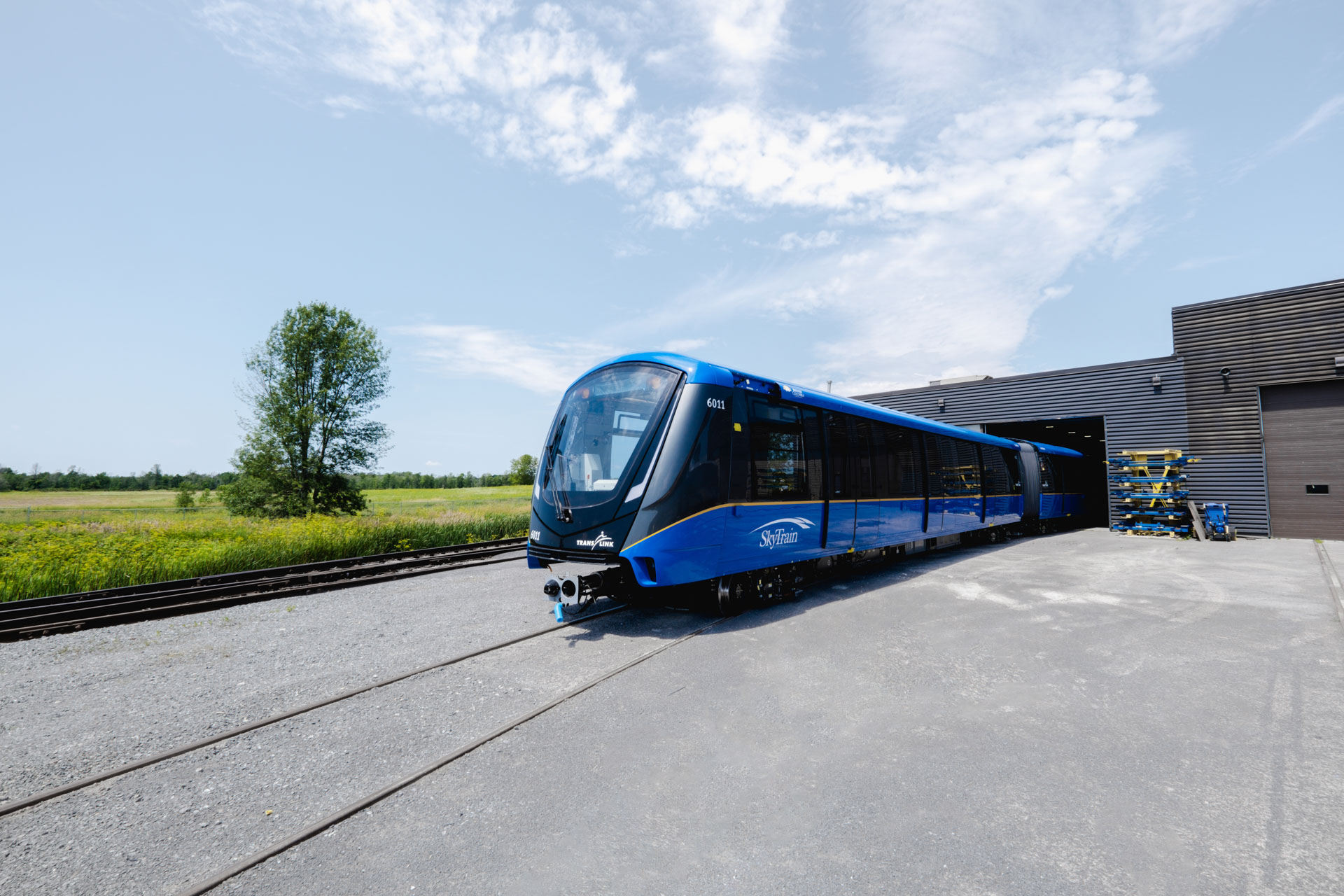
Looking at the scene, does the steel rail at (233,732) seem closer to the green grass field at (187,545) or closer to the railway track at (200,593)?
the railway track at (200,593)

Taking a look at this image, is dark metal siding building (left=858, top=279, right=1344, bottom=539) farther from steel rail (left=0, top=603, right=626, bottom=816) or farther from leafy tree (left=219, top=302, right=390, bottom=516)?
leafy tree (left=219, top=302, right=390, bottom=516)

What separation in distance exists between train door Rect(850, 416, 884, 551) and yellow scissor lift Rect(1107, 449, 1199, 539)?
14.5 m

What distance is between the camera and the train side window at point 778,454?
7.56 metres

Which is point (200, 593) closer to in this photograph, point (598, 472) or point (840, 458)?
point (598, 472)

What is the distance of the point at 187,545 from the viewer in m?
13.7

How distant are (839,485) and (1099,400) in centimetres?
1727

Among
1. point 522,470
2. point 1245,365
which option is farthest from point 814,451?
point 522,470

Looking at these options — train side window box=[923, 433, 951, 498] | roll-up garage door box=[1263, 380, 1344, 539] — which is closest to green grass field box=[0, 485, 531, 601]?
train side window box=[923, 433, 951, 498]

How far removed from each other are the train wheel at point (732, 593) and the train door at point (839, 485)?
6.09ft

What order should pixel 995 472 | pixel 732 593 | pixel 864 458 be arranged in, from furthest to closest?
1. pixel 995 472
2. pixel 864 458
3. pixel 732 593

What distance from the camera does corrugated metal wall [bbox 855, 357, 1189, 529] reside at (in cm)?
1908

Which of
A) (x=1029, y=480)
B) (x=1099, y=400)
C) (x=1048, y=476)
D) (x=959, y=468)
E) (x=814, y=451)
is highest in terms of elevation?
(x=1099, y=400)

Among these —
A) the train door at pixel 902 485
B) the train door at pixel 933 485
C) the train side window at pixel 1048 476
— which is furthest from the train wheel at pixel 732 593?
the train side window at pixel 1048 476

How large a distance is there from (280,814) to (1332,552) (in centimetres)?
2150
